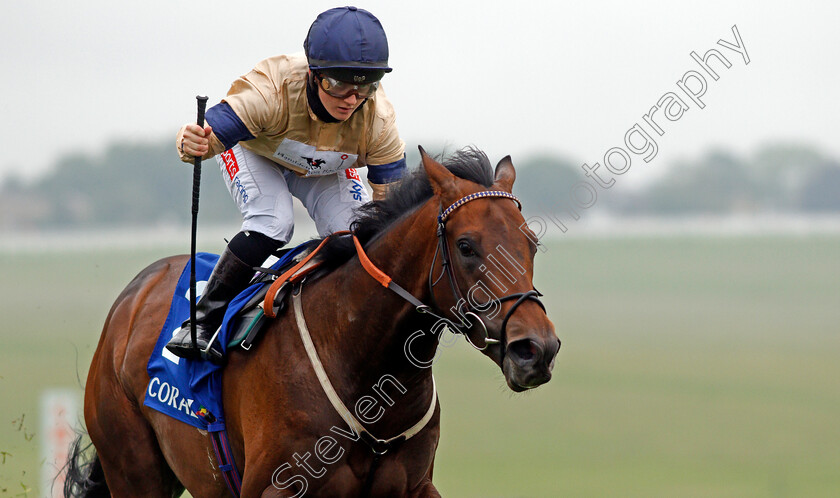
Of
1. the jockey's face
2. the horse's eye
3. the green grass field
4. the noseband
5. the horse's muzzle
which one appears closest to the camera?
the horse's muzzle

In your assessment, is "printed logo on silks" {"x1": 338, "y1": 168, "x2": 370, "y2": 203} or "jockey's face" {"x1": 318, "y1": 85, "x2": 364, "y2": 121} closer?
"jockey's face" {"x1": 318, "y1": 85, "x2": 364, "y2": 121}

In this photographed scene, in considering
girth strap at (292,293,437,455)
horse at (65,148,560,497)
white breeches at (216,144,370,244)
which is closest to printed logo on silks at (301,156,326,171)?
white breeches at (216,144,370,244)

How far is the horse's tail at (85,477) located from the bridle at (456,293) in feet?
9.21

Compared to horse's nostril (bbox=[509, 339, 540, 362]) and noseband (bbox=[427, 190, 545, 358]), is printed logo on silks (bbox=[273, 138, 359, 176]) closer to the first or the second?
noseband (bbox=[427, 190, 545, 358])

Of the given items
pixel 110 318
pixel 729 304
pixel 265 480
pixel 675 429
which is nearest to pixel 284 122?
pixel 265 480

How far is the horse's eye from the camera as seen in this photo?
351 centimetres

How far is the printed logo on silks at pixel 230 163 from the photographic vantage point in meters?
4.73

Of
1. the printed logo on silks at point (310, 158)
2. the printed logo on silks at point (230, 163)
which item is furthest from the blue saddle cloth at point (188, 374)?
the printed logo on silks at point (230, 163)

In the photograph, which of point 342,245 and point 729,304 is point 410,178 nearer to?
point 342,245

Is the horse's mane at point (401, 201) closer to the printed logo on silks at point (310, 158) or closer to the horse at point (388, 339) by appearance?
the horse at point (388, 339)

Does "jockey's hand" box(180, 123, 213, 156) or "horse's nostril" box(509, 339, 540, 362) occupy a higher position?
"horse's nostril" box(509, 339, 540, 362)

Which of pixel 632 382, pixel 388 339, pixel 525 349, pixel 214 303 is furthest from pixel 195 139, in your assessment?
A: pixel 632 382

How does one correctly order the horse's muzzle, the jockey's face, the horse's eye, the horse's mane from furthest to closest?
the jockey's face
the horse's mane
the horse's eye
the horse's muzzle

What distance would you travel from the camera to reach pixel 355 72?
160 inches
